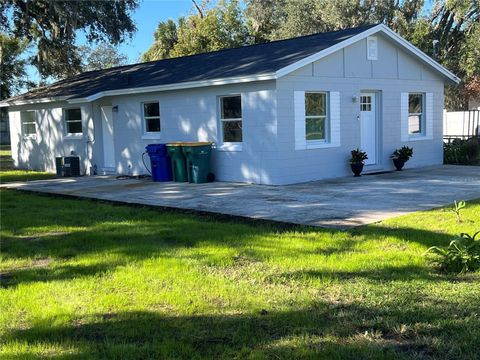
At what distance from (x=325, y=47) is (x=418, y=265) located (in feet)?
30.1

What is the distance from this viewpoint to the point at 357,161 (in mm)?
14844

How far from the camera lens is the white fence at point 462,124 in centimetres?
2386

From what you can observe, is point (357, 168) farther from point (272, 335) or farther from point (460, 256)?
point (272, 335)

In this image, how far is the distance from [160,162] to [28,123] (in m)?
9.24

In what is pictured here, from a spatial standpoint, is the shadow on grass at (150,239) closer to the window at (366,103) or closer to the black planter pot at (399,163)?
the window at (366,103)

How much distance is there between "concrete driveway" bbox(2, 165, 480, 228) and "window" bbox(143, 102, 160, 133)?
1.96m

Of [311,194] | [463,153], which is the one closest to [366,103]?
[463,153]

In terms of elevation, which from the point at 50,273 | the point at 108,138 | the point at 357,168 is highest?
the point at 108,138

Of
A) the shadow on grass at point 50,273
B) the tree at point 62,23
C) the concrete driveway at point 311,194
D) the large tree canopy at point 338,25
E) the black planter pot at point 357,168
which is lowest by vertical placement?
the shadow on grass at point 50,273

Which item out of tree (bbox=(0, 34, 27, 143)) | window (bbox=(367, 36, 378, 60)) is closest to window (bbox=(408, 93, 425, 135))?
window (bbox=(367, 36, 378, 60))

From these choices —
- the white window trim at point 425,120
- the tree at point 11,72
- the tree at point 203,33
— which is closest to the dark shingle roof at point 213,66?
the white window trim at point 425,120

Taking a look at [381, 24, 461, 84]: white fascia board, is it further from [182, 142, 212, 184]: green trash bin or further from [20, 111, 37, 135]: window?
[20, 111, 37, 135]: window

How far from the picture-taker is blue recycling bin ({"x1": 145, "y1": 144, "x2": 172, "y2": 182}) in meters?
15.2

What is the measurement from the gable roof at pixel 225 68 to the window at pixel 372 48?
289 millimetres
